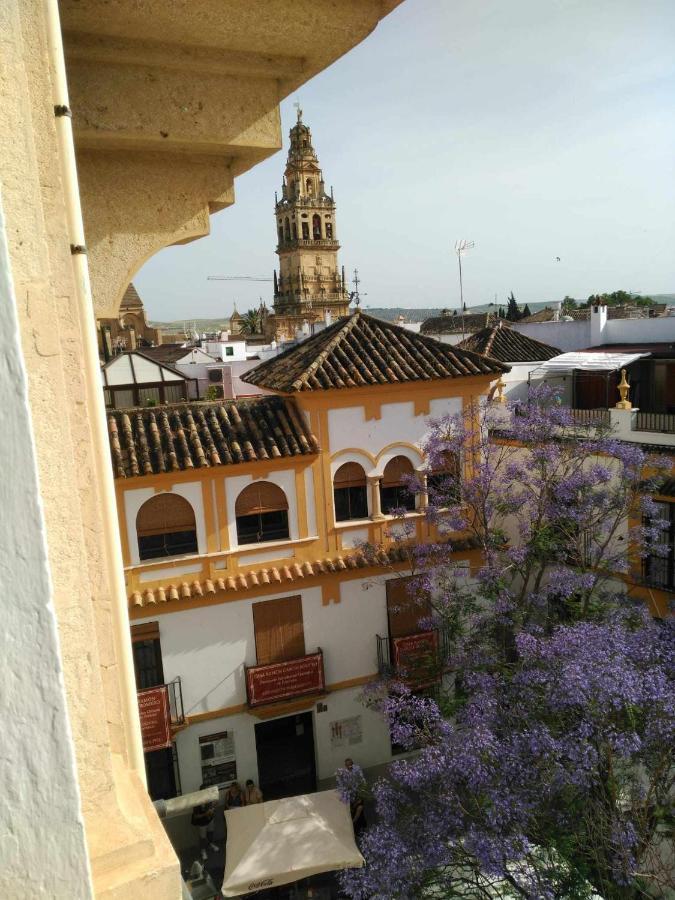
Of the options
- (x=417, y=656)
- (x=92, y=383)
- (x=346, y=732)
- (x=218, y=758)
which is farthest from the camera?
(x=346, y=732)

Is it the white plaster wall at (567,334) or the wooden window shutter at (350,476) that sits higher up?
the white plaster wall at (567,334)

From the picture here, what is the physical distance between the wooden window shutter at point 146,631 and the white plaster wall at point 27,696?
426 inches

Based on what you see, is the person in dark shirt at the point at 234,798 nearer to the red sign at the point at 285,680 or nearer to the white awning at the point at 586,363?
the red sign at the point at 285,680

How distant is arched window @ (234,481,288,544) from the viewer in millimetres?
12039

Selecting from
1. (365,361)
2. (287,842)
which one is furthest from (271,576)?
(365,361)

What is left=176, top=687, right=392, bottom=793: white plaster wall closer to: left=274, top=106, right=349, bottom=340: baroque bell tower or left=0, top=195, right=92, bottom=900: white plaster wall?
left=0, top=195, right=92, bottom=900: white plaster wall

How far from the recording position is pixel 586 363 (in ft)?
59.6

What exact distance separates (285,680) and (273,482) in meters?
3.62

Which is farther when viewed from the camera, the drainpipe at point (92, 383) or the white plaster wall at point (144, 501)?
the white plaster wall at point (144, 501)

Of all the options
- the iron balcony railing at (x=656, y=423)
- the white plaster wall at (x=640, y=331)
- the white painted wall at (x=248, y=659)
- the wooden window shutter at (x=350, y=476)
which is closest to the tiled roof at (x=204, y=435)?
the wooden window shutter at (x=350, y=476)

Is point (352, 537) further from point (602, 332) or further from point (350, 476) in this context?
point (602, 332)

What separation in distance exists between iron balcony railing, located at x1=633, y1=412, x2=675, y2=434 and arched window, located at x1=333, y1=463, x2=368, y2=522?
596 cm

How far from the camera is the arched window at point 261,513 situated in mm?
12039

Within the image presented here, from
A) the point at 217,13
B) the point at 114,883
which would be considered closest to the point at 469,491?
the point at 217,13
